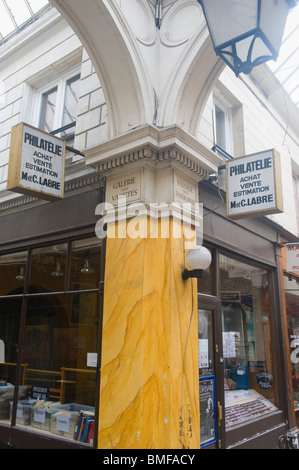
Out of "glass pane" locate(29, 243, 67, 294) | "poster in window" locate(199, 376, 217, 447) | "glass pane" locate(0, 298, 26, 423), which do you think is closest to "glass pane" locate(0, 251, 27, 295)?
"glass pane" locate(0, 298, 26, 423)

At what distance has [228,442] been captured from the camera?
5.57m

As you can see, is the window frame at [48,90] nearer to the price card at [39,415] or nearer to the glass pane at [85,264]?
the glass pane at [85,264]

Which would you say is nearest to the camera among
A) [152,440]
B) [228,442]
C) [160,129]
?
[152,440]

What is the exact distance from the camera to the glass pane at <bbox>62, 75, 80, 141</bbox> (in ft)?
22.4

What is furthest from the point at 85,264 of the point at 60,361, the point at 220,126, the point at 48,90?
the point at 220,126

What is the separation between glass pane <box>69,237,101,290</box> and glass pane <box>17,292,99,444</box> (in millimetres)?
194

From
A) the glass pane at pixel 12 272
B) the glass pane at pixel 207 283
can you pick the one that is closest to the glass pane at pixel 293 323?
the glass pane at pixel 207 283

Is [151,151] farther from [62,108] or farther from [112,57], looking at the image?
[62,108]

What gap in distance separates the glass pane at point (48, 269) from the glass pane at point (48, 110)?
2396 millimetres

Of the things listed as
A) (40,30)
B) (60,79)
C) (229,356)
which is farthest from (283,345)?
(40,30)

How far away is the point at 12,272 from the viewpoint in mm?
7254

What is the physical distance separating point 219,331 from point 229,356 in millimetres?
1087

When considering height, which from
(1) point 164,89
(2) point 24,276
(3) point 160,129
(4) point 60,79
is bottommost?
(2) point 24,276

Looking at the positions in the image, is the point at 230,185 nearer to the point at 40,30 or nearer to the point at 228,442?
the point at 228,442
